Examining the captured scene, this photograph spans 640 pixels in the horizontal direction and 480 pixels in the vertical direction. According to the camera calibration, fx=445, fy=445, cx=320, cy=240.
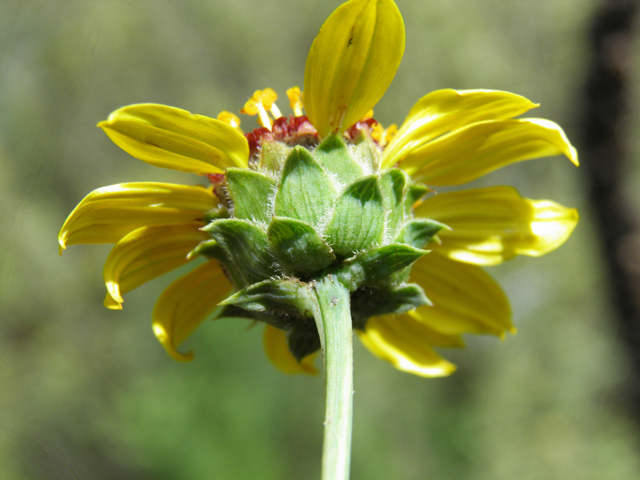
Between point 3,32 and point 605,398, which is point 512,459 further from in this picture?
point 3,32

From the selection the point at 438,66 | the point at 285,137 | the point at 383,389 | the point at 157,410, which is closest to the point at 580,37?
the point at 438,66

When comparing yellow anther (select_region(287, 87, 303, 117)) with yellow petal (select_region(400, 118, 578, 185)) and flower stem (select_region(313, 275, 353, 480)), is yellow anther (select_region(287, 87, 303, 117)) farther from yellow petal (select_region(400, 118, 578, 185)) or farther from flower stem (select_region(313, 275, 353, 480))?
flower stem (select_region(313, 275, 353, 480))

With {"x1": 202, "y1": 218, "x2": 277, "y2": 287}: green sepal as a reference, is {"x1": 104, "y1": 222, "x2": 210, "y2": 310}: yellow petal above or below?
above

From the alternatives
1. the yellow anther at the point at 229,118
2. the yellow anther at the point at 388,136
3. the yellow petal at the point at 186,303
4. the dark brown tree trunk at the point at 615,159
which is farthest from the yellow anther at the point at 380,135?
the dark brown tree trunk at the point at 615,159

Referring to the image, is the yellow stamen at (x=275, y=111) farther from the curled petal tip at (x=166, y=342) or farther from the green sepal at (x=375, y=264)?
the curled petal tip at (x=166, y=342)

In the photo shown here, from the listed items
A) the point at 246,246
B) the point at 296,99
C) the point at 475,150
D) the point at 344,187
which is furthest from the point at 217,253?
the point at 475,150

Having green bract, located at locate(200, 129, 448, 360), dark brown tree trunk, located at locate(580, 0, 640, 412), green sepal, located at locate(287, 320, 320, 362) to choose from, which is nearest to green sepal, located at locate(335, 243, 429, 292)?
green bract, located at locate(200, 129, 448, 360)
